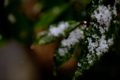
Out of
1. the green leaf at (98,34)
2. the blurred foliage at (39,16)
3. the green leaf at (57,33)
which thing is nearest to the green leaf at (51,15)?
the blurred foliage at (39,16)

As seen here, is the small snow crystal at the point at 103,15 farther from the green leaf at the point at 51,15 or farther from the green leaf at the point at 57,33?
the green leaf at the point at 51,15

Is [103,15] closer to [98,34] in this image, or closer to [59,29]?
[98,34]

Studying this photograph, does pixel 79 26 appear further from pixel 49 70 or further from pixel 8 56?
pixel 49 70

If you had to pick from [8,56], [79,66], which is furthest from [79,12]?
[8,56]

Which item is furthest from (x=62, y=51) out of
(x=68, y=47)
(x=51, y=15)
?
(x=51, y=15)

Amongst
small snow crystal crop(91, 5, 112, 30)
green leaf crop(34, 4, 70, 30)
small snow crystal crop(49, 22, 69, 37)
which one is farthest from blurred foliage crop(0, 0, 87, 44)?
small snow crystal crop(91, 5, 112, 30)

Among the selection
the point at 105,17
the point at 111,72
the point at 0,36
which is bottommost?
the point at 111,72

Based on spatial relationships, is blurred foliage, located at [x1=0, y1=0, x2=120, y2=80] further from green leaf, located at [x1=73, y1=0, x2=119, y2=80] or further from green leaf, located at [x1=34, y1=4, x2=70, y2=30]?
green leaf, located at [x1=73, y1=0, x2=119, y2=80]
